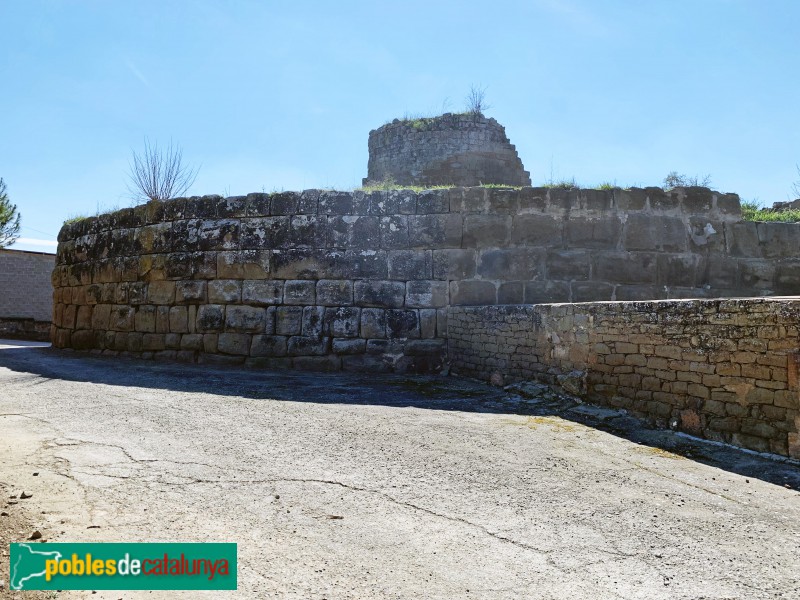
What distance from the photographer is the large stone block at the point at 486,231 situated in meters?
9.19

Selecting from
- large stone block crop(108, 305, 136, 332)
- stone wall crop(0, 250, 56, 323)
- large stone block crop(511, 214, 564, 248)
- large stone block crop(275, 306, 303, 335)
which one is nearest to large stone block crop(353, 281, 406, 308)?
large stone block crop(275, 306, 303, 335)

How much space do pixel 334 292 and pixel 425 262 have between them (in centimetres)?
138

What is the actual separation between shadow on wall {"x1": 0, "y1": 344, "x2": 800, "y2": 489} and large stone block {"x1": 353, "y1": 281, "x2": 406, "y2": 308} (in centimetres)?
108

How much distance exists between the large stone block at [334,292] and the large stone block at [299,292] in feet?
0.35

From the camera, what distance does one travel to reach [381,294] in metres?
9.32

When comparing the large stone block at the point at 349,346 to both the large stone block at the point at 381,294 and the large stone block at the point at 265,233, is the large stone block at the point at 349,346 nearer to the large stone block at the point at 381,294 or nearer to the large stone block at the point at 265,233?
the large stone block at the point at 381,294

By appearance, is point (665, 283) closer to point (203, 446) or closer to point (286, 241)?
point (286, 241)

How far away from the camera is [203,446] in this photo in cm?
475

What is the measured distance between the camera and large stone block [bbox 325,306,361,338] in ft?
30.5

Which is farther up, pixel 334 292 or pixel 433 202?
pixel 433 202

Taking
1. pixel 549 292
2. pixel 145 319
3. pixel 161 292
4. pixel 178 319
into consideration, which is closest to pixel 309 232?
pixel 178 319

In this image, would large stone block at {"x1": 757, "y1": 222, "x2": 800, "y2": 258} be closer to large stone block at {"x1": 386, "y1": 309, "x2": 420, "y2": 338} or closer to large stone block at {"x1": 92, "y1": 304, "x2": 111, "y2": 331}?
large stone block at {"x1": 386, "y1": 309, "x2": 420, "y2": 338}

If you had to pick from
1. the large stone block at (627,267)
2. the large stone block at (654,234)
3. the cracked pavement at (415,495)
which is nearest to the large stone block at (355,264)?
the large stone block at (627,267)

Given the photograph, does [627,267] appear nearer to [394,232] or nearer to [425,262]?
[425,262]
